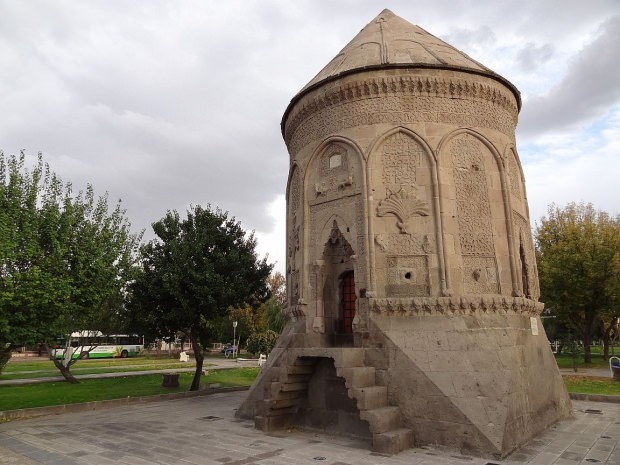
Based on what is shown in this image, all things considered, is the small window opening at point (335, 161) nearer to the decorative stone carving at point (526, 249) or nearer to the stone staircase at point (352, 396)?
the decorative stone carving at point (526, 249)

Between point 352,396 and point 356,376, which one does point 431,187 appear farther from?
point 352,396

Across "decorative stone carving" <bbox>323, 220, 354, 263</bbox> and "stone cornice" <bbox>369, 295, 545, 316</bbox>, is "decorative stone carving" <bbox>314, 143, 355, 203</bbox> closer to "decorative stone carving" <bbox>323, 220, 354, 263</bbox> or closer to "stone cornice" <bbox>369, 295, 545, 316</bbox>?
"decorative stone carving" <bbox>323, 220, 354, 263</bbox>

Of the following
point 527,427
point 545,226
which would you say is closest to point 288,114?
point 527,427

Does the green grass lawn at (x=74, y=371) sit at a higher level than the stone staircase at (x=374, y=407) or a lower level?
lower

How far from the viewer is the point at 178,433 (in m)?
9.55

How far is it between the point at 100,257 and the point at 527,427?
417 inches

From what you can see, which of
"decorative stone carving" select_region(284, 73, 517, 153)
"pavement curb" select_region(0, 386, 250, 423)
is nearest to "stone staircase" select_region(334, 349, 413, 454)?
"decorative stone carving" select_region(284, 73, 517, 153)

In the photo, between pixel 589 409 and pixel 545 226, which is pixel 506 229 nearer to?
pixel 589 409

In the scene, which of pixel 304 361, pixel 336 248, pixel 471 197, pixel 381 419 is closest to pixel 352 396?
pixel 381 419

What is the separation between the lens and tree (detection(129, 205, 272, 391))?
594 inches

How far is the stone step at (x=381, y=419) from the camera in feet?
26.6

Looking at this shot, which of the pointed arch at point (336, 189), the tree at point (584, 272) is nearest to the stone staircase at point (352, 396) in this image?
the pointed arch at point (336, 189)

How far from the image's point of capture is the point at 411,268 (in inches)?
379

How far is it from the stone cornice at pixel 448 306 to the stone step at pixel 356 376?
134 cm
